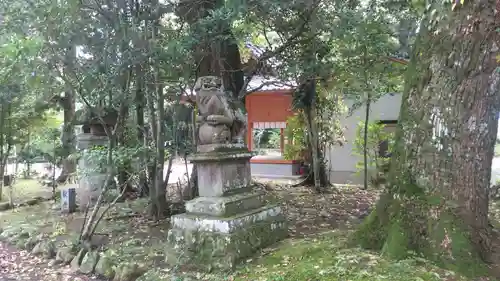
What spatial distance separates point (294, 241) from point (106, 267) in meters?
2.42

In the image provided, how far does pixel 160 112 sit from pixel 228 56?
1736mm

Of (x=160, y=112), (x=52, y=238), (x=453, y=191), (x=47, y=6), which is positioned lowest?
(x=52, y=238)

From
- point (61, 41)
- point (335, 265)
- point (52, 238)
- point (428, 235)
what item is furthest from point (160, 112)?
point (428, 235)

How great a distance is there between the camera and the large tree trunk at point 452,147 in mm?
3361

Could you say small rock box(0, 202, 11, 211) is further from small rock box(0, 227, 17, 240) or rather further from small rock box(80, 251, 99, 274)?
small rock box(80, 251, 99, 274)

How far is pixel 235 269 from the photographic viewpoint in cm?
441

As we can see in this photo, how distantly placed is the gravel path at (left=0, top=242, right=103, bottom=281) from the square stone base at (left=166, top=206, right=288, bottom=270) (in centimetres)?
112

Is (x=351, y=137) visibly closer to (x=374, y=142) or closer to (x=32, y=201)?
(x=374, y=142)

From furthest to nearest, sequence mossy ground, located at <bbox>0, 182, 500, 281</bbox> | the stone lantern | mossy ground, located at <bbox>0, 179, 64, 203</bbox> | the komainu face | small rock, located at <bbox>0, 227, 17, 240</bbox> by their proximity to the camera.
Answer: mossy ground, located at <bbox>0, 179, 64, 203</bbox> < the stone lantern < small rock, located at <bbox>0, 227, 17, 240</bbox> < the komainu face < mossy ground, located at <bbox>0, 182, 500, 281</bbox>

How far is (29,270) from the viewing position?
5.30 meters

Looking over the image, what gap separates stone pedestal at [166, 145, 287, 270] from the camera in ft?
15.1

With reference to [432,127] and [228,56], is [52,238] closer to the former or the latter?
[228,56]

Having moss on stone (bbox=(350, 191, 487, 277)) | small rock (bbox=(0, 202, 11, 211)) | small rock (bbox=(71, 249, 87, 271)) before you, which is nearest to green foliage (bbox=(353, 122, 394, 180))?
moss on stone (bbox=(350, 191, 487, 277))

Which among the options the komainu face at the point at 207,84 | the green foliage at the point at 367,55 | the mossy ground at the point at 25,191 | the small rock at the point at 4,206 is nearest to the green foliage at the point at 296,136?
the green foliage at the point at 367,55
